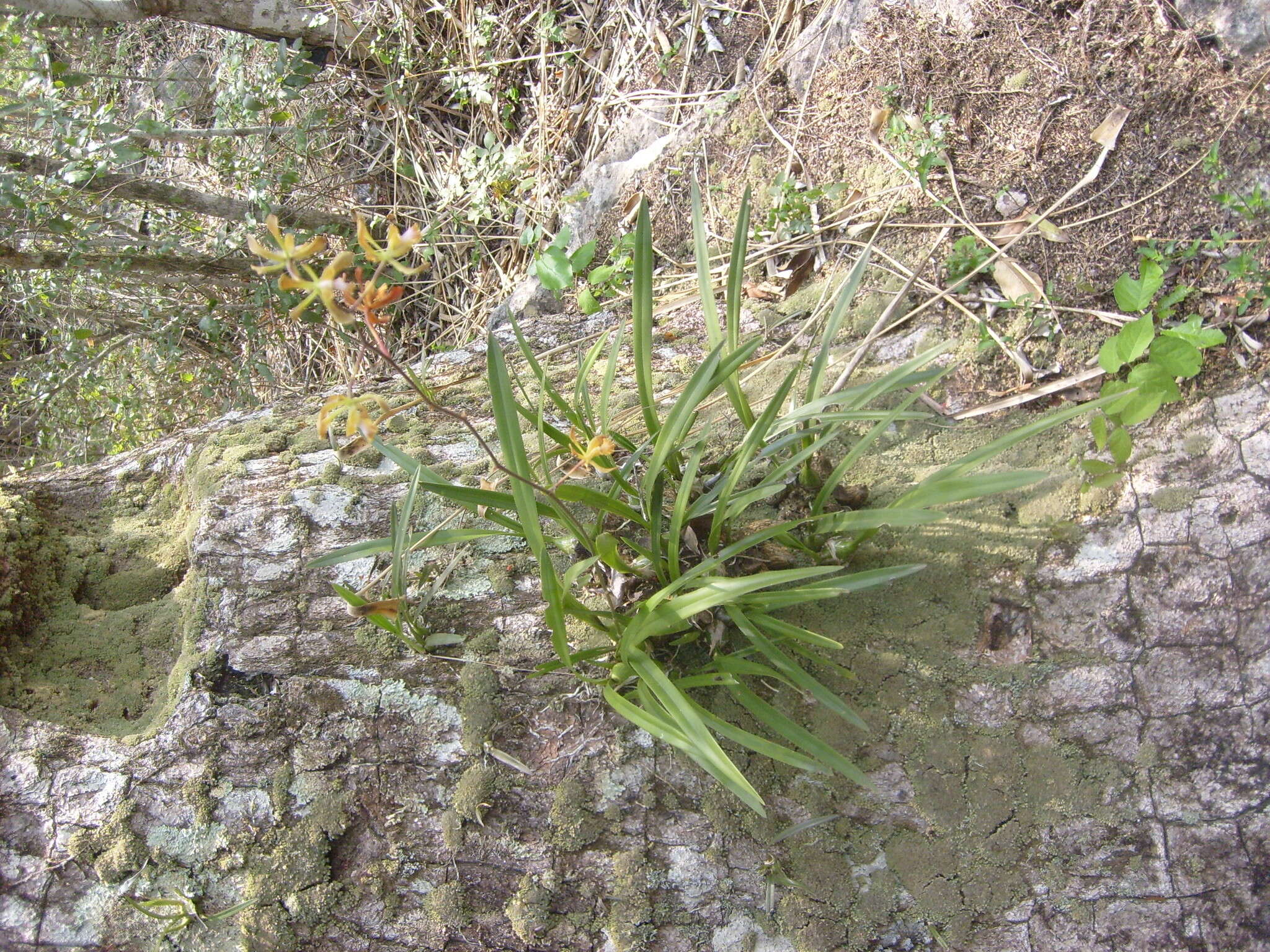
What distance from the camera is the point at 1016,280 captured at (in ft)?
5.35

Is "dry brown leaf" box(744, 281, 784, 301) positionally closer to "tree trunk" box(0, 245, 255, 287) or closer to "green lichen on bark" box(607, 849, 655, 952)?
"green lichen on bark" box(607, 849, 655, 952)

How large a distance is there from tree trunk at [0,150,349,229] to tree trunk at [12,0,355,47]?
0.48m

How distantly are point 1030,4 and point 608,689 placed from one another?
1.79 meters

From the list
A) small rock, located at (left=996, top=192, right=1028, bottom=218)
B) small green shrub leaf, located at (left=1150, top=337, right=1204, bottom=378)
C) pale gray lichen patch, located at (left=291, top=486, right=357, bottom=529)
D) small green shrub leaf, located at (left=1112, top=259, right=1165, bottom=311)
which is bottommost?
pale gray lichen patch, located at (left=291, top=486, right=357, bottom=529)

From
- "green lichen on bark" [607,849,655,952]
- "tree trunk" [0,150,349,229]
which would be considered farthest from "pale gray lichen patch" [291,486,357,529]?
"tree trunk" [0,150,349,229]

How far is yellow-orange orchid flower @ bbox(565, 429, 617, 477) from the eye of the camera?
1310 millimetres

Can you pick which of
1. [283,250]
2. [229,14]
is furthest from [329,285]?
[229,14]

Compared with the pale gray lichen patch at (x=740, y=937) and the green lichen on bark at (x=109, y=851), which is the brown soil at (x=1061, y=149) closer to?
the pale gray lichen patch at (x=740, y=937)

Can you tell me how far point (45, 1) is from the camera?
257 centimetres

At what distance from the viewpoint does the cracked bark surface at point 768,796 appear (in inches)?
49.4

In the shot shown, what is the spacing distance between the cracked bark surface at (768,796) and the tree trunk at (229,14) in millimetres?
2426

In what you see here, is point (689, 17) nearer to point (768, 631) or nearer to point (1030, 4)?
point (1030, 4)

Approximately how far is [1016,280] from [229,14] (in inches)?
123

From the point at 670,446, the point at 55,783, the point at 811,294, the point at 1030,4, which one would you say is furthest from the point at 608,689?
the point at 1030,4
